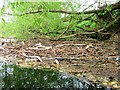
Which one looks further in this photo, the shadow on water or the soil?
the soil

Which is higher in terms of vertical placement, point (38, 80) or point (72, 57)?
point (72, 57)

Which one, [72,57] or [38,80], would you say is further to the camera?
[72,57]

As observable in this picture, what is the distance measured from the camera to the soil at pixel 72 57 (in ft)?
14.4

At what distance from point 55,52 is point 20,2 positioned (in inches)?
47.0

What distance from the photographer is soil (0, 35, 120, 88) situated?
14.4 feet

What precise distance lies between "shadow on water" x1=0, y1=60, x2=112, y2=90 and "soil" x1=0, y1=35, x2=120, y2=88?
187 millimetres

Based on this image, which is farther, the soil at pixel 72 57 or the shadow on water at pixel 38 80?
the soil at pixel 72 57

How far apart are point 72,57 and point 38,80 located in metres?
1.46

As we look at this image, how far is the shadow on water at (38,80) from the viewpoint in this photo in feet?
12.1

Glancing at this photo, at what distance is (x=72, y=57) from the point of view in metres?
5.44

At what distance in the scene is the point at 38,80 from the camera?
409 centimetres

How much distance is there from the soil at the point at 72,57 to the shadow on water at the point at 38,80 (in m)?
0.19

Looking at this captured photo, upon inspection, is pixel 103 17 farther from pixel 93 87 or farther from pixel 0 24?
pixel 93 87

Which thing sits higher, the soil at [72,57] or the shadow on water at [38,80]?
the soil at [72,57]
